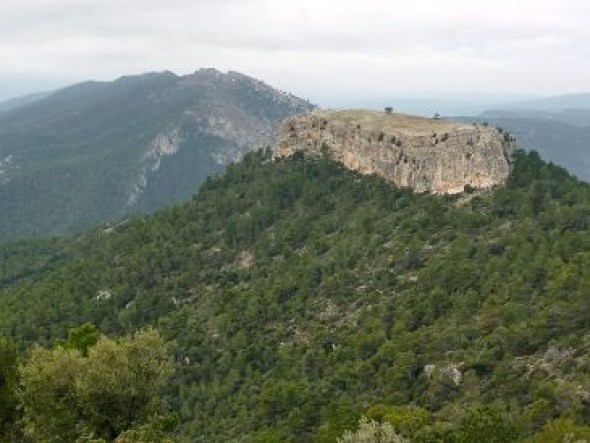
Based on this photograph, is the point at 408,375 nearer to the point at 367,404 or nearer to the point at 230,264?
the point at 367,404

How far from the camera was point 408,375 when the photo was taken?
3017 inches

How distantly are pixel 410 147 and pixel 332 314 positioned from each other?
33.9 meters

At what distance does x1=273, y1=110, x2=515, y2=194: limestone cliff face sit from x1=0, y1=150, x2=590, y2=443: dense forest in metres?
2.96

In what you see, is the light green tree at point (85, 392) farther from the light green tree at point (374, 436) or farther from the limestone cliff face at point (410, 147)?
the limestone cliff face at point (410, 147)

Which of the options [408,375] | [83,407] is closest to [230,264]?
[408,375]

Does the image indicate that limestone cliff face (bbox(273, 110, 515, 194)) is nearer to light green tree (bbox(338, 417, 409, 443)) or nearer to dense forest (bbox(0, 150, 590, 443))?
dense forest (bbox(0, 150, 590, 443))

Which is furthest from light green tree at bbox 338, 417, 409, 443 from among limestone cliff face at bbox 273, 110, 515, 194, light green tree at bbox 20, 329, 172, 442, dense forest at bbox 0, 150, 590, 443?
limestone cliff face at bbox 273, 110, 515, 194

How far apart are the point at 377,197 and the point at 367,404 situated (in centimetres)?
5133

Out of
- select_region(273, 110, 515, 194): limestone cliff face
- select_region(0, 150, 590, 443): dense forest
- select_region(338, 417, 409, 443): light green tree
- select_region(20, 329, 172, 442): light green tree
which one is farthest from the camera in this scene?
select_region(273, 110, 515, 194): limestone cliff face

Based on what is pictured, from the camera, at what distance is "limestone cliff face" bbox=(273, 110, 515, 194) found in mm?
110250

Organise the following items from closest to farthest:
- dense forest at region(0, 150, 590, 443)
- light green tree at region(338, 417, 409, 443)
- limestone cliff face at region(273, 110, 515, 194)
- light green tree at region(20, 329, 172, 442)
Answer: light green tree at region(338, 417, 409, 443)
light green tree at region(20, 329, 172, 442)
dense forest at region(0, 150, 590, 443)
limestone cliff face at region(273, 110, 515, 194)

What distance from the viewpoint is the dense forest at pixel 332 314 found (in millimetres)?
55938

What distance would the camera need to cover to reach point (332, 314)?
319 feet

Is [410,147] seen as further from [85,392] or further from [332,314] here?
[85,392]
